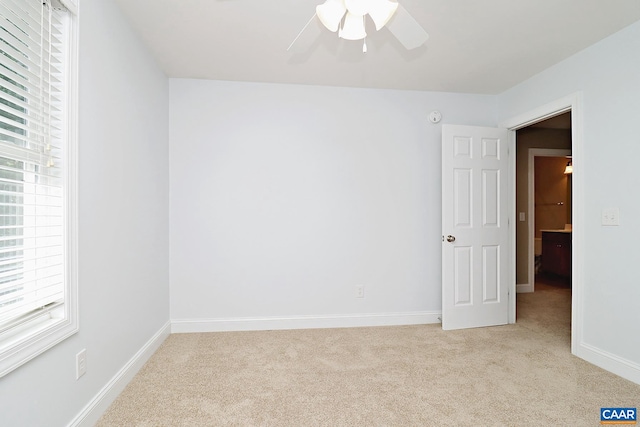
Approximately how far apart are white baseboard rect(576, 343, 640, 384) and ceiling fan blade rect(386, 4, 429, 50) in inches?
100

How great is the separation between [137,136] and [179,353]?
1.74 m

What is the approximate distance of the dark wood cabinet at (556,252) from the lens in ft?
17.0

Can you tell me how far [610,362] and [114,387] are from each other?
3354 millimetres

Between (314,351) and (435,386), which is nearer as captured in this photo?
(435,386)

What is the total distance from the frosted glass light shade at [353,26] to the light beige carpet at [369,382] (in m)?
2.01

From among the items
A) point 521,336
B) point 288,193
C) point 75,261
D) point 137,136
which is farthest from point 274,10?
point 521,336

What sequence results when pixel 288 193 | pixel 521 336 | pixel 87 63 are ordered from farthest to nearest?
pixel 288 193, pixel 521 336, pixel 87 63

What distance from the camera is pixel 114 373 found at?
1.97m

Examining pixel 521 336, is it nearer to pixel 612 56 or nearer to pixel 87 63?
pixel 612 56

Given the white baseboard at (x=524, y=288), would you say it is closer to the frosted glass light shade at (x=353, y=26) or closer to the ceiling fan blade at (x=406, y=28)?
the ceiling fan blade at (x=406, y=28)

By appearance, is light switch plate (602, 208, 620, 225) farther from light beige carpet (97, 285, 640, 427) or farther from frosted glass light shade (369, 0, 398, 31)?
frosted glass light shade (369, 0, 398, 31)

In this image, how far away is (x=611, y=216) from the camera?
229 cm

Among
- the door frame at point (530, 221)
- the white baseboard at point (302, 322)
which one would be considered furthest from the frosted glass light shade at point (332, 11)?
the door frame at point (530, 221)

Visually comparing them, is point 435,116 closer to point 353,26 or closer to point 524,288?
point 353,26
